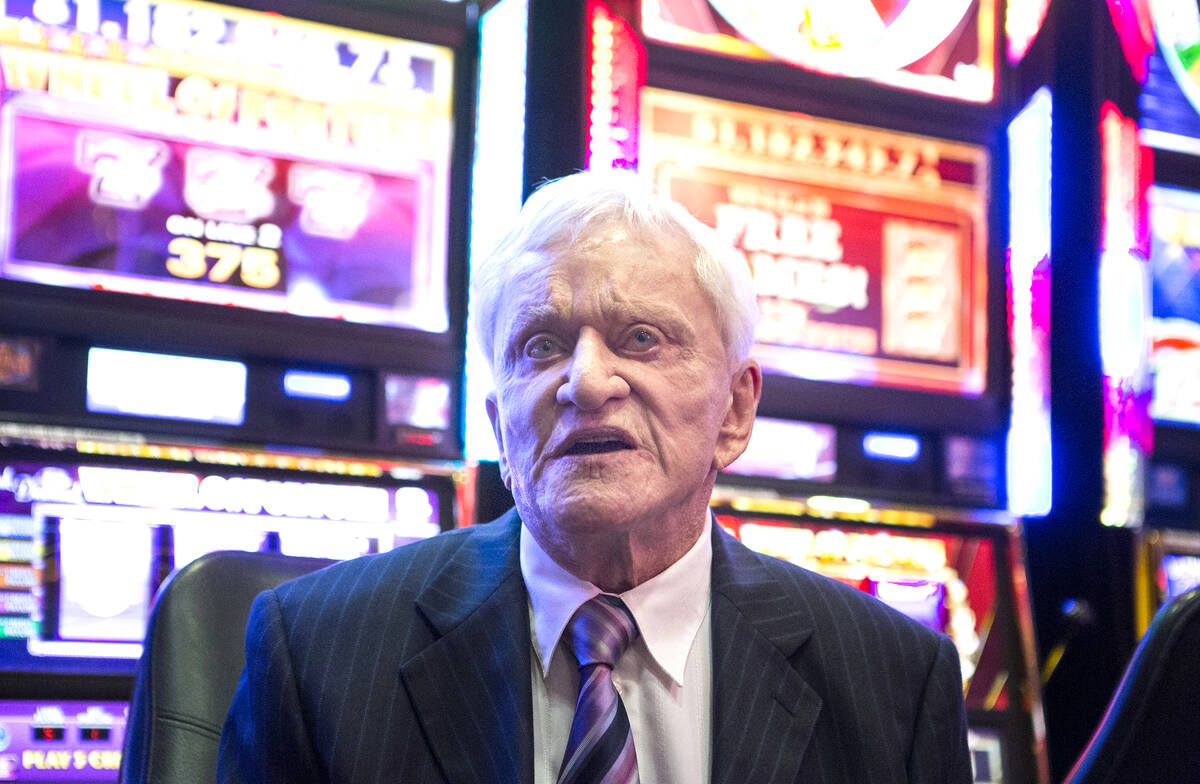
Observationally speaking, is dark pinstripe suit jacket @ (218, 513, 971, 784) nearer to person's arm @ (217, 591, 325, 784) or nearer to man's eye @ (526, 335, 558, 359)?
person's arm @ (217, 591, 325, 784)

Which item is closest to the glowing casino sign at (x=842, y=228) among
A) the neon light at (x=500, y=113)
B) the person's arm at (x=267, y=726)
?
the neon light at (x=500, y=113)

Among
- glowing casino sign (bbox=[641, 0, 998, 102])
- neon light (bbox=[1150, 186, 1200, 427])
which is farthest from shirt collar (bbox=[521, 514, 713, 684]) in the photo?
neon light (bbox=[1150, 186, 1200, 427])

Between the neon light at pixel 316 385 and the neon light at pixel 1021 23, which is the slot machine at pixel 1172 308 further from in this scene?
the neon light at pixel 316 385

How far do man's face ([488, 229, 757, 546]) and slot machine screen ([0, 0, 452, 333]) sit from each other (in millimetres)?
1216

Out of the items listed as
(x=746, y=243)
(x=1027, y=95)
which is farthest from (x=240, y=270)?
(x=1027, y=95)

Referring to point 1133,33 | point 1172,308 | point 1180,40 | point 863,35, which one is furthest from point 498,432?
point 1180,40

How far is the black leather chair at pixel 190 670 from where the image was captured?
1.51 m

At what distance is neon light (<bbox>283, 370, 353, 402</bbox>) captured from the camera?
267cm

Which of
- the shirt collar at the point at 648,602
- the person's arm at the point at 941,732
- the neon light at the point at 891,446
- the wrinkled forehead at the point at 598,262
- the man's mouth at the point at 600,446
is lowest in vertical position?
the person's arm at the point at 941,732

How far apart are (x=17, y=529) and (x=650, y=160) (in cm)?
157

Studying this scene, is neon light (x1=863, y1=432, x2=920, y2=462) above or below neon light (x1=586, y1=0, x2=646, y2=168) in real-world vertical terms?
below

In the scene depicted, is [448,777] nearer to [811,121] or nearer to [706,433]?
[706,433]

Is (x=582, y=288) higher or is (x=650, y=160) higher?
(x=650, y=160)

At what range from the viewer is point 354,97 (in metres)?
2.79
